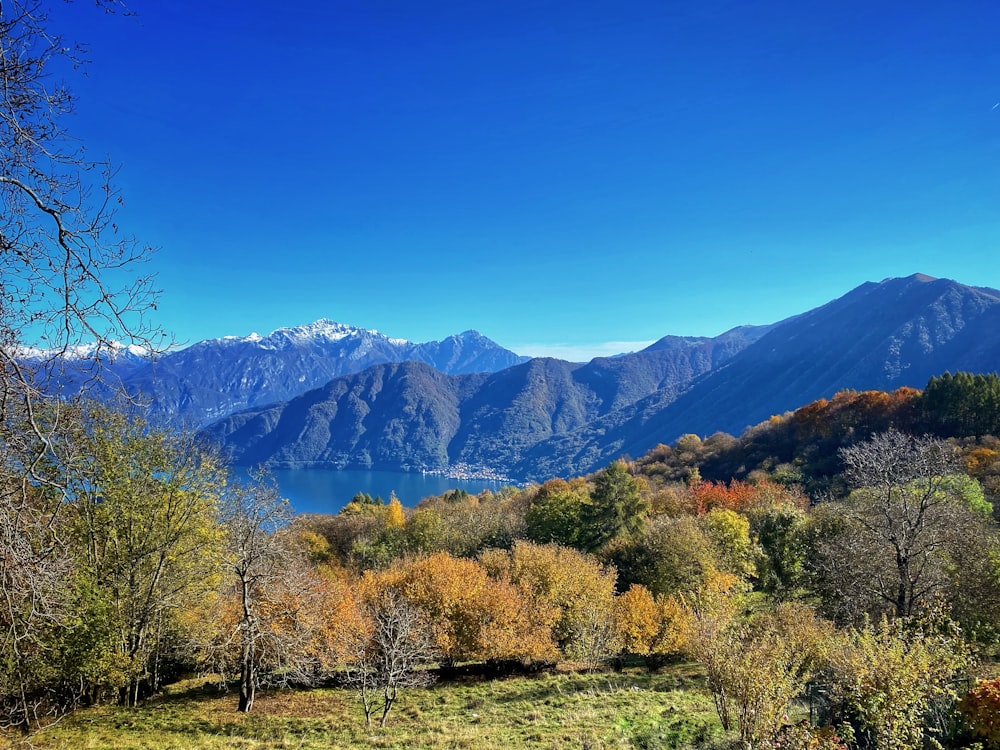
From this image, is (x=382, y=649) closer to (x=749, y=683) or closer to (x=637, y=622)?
(x=637, y=622)

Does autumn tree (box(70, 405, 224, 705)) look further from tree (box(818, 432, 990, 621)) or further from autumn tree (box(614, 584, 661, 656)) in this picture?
tree (box(818, 432, 990, 621))

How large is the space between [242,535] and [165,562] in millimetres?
3001

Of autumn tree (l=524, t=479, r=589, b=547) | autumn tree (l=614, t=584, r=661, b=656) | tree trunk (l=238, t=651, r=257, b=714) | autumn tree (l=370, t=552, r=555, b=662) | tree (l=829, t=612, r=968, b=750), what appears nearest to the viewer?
tree (l=829, t=612, r=968, b=750)

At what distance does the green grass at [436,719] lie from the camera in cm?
1617

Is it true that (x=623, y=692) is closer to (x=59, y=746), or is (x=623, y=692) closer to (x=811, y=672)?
(x=811, y=672)

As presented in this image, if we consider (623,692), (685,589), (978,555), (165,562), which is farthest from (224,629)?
(978,555)

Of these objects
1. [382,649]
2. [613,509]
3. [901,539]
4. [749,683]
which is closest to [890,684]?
[749,683]

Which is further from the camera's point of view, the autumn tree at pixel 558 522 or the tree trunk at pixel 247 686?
the autumn tree at pixel 558 522

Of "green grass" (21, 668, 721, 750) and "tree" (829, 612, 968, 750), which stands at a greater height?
"tree" (829, 612, 968, 750)

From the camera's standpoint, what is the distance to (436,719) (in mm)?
21516

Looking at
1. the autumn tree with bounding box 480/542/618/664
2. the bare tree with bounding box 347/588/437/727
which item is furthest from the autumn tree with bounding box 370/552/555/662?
the autumn tree with bounding box 480/542/618/664

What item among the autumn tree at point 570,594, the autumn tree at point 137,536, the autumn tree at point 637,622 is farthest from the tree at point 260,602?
the autumn tree at point 637,622

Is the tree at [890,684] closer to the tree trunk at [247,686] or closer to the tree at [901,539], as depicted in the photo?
the tree at [901,539]

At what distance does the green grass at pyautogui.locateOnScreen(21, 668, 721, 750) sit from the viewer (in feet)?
53.1
